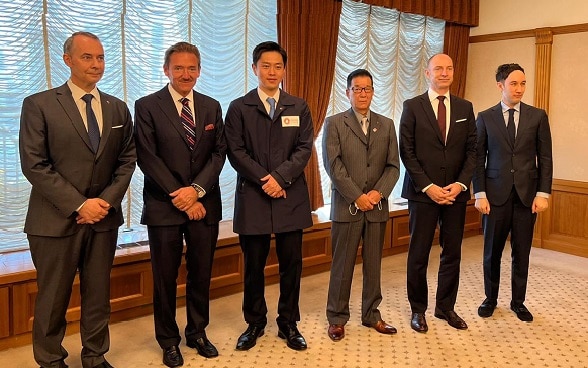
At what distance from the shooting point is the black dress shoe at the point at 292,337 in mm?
3023

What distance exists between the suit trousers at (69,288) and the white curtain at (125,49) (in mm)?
1161

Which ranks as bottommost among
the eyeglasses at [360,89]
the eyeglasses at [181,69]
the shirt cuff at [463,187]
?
the shirt cuff at [463,187]

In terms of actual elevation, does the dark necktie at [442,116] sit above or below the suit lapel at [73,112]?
above

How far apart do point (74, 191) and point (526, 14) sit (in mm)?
5202

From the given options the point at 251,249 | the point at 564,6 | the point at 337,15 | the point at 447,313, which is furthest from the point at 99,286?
the point at 564,6

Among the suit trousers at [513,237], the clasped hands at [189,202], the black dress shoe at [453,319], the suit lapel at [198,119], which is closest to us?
the clasped hands at [189,202]

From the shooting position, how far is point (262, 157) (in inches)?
114

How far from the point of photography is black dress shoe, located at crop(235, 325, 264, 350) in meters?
3.01

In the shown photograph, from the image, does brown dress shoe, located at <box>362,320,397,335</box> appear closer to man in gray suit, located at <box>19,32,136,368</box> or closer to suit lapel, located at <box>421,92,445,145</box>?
suit lapel, located at <box>421,92,445,145</box>

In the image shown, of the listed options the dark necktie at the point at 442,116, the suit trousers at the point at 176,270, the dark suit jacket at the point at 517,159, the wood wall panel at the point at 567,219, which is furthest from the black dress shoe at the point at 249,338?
the wood wall panel at the point at 567,219

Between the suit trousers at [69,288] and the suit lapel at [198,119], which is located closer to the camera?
the suit trousers at [69,288]

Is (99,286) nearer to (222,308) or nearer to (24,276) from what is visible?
(24,276)

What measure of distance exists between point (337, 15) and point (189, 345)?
3.32m

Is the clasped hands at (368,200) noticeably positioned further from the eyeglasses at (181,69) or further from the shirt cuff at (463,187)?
the eyeglasses at (181,69)
